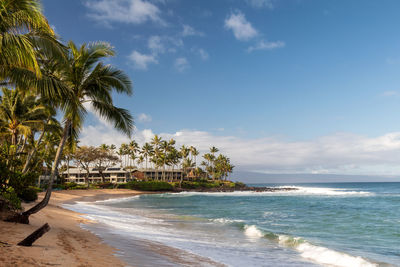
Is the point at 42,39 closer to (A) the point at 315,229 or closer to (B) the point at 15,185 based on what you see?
(B) the point at 15,185

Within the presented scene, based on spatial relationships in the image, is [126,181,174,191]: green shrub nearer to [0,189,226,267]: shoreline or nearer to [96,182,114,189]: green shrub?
[96,182,114,189]: green shrub

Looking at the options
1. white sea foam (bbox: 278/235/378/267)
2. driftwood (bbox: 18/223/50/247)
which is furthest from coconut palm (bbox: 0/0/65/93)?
white sea foam (bbox: 278/235/378/267)

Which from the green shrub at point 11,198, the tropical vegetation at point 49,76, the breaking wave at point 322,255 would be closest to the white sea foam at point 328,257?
the breaking wave at point 322,255

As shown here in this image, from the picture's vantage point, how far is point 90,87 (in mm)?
11375

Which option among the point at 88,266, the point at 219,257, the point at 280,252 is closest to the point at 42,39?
the point at 88,266

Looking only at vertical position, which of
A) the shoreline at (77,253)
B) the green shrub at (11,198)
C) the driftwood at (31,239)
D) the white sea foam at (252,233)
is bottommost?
the white sea foam at (252,233)

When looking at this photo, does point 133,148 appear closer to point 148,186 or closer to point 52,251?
point 148,186

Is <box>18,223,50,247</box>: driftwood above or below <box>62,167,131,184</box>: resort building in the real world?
above

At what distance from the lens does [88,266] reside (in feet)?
18.8

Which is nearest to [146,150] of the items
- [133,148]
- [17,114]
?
[133,148]

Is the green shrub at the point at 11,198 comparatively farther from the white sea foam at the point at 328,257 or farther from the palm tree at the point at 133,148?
the palm tree at the point at 133,148

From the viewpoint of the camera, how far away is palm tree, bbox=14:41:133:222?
35.0ft

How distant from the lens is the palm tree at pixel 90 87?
420 inches

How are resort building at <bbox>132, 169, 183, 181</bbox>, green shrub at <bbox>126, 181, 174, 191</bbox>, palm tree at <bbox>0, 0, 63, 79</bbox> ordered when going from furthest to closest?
1. resort building at <bbox>132, 169, 183, 181</bbox>
2. green shrub at <bbox>126, 181, 174, 191</bbox>
3. palm tree at <bbox>0, 0, 63, 79</bbox>
